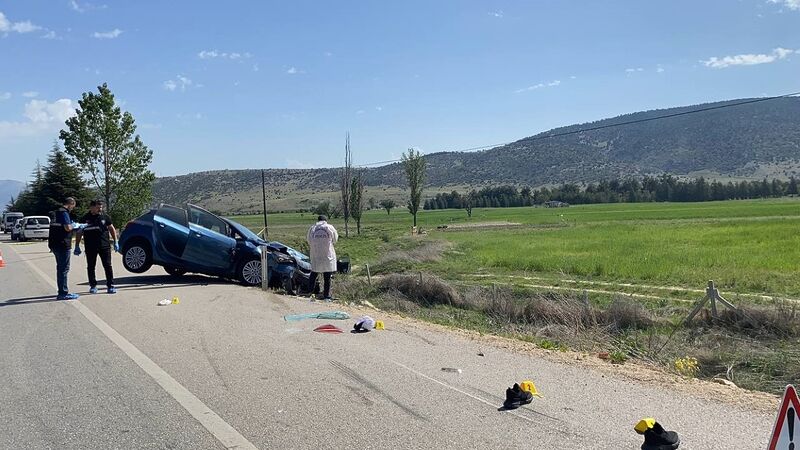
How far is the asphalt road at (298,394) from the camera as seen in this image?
481cm

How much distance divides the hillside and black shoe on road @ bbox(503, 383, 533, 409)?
453 ft

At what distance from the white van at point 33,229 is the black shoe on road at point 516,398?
43714 millimetres

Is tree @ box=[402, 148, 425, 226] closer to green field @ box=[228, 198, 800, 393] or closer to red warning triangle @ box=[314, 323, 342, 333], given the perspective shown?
green field @ box=[228, 198, 800, 393]

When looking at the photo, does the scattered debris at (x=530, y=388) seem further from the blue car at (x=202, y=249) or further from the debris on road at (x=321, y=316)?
the blue car at (x=202, y=249)

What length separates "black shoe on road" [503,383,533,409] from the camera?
18.2 feet

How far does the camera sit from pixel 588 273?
22.9 m

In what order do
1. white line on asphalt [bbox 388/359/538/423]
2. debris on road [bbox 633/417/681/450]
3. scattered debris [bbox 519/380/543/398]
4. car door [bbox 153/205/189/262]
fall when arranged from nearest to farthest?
debris on road [bbox 633/417/681/450] → white line on asphalt [bbox 388/359/538/423] → scattered debris [bbox 519/380/543/398] → car door [bbox 153/205/189/262]

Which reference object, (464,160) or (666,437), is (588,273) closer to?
(666,437)

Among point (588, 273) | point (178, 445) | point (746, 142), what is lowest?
point (588, 273)

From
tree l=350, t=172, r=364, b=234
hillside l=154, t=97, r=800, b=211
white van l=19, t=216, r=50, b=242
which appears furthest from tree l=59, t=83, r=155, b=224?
hillside l=154, t=97, r=800, b=211

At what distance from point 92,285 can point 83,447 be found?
341 inches

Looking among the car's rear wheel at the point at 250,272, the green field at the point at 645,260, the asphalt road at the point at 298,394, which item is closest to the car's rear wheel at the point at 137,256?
the car's rear wheel at the point at 250,272

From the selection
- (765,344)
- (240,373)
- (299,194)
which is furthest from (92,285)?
(299,194)

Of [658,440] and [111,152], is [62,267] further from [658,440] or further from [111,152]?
[111,152]
